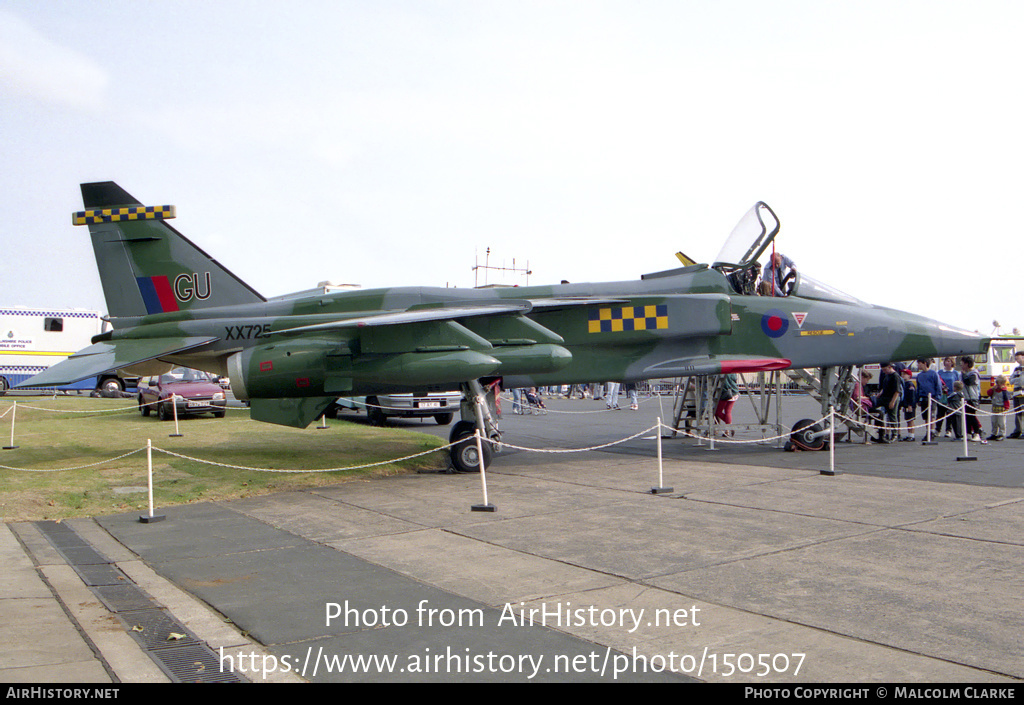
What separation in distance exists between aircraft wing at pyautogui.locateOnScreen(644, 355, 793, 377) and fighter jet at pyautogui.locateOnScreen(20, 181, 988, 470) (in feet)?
0.08

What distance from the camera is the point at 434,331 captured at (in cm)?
1150

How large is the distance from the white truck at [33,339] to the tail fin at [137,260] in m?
25.0

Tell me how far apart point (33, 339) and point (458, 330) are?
31.5 m

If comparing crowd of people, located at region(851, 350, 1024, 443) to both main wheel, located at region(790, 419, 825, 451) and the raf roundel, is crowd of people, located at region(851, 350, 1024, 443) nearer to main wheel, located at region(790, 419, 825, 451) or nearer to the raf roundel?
main wheel, located at region(790, 419, 825, 451)

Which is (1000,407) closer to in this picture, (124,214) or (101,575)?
(101,575)

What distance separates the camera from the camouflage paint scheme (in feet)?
37.8

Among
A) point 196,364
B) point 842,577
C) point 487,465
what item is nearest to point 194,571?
point 842,577

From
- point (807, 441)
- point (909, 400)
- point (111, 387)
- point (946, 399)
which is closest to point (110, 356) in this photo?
point (807, 441)

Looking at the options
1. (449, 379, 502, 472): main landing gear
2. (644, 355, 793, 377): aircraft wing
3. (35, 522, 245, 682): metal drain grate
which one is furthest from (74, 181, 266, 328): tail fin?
(644, 355, 793, 377): aircraft wing

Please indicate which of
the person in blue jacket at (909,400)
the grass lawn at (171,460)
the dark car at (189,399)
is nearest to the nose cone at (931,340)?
the person in blue jacket at (909,400)

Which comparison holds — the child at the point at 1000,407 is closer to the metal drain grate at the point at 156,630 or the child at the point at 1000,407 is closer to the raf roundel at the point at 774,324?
the raf roundel at the point at 774,324

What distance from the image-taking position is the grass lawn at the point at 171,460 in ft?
31.8

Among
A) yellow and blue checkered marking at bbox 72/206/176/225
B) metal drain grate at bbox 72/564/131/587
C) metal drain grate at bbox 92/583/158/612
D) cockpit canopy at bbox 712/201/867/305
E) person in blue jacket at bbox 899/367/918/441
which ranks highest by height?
yellow and blue checkered marking at bbox 72/206/176/225

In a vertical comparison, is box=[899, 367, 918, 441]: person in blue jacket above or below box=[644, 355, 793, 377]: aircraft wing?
below
